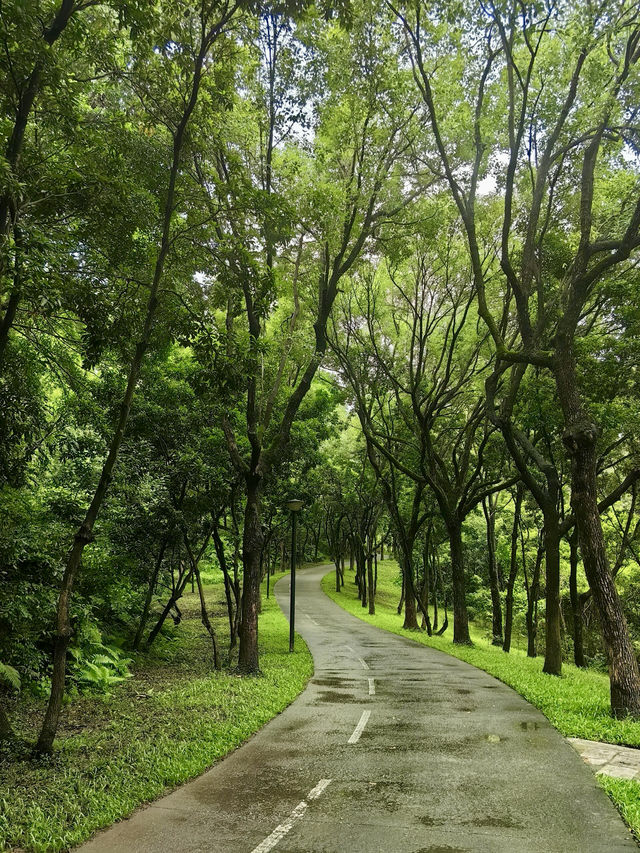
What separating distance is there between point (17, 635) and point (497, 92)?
48.1ft

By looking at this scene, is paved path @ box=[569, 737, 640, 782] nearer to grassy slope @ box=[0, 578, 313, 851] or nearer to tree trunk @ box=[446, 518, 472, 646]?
grassy slope @ box=[0, 578, 313, 851]

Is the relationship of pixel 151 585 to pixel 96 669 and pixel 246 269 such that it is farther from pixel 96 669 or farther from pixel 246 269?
pixel 246 269

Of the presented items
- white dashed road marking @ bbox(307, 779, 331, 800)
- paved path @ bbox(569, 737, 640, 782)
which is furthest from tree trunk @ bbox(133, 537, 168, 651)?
paved path @ bbox(569, 737, 640, 782)

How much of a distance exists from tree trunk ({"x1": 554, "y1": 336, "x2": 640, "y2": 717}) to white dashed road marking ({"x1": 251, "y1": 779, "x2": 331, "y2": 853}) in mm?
6192

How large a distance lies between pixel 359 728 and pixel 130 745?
11.7ft

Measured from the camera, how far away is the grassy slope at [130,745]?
5436mm

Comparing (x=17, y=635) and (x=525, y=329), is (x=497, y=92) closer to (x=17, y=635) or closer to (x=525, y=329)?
(x=525, y=329)

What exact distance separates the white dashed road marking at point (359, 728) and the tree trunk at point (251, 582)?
177 inches

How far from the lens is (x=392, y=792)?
616cm

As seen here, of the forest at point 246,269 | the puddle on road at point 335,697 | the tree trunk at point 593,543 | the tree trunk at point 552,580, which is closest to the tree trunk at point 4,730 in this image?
the forest at point 246,269

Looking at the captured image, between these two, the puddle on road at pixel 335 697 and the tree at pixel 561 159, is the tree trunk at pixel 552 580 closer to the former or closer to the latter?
the tree at pixel 561 159

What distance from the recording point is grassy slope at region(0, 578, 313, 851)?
214 inches

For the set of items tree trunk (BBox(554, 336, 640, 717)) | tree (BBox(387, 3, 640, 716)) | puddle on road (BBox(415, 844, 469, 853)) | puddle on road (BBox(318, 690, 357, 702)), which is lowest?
puddle on road (BBox(318, 690, 357, 702))

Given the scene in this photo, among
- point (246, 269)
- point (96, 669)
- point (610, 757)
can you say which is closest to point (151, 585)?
point (96, 669)
